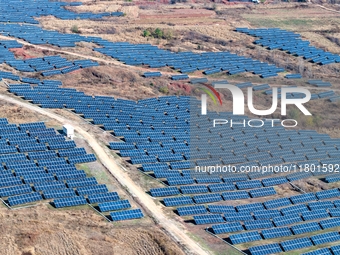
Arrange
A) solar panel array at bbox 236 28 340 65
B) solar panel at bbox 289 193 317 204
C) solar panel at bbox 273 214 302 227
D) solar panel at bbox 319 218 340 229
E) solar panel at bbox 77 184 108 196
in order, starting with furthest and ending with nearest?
1. solar panel array at bbox 236 28 340 65
2. solar panel at bbox 289 193 317 204
3. solar panel at bbox 319 218 340 229
4. solar panel at bbox 273 214 302 227
5. solar panel at bbox 77 184 108 196

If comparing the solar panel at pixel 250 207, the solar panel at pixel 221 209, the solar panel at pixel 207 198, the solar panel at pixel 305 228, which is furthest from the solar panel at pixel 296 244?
the solar panel at pixel 207 198

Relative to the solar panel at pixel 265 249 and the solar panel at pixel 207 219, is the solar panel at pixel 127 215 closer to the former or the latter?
the solar panel at pixel 207 219

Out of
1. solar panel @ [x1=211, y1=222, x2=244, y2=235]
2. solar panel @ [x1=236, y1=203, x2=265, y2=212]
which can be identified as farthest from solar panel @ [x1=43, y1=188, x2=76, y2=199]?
solar panel @ [x1=236, y1=203, x2=265, y2=212]

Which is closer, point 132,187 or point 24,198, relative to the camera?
point 24,198

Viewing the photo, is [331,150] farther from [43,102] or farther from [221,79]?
[43,102]

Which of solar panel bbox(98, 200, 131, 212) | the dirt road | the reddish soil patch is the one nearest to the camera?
the dirt road

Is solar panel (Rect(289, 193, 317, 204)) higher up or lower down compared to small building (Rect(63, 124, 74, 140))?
lower down

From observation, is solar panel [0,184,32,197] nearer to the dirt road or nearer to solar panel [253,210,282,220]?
the dirt road

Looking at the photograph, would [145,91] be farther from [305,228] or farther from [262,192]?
[305,228]

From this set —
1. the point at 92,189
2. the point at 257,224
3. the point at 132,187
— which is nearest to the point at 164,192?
the point at 132,187
